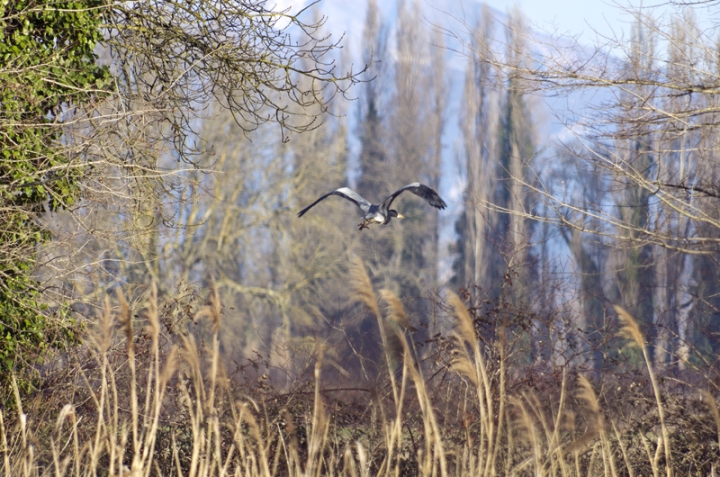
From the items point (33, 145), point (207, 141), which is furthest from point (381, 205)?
point (33, 145)

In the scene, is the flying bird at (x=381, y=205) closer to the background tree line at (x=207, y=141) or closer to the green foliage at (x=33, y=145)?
the background tree line at (x=207, y=141)

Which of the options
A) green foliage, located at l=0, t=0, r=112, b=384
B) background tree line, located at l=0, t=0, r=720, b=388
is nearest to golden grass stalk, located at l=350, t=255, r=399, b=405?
background tree line, located at l=0, t=0, r=720, b=388

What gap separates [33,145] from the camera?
4.93 meters

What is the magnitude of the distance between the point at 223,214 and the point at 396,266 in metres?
8.55

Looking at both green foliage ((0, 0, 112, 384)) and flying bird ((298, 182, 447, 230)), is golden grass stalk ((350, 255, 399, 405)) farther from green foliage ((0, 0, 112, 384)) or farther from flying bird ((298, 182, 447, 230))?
flying bird ((298, 182, 447, 230))

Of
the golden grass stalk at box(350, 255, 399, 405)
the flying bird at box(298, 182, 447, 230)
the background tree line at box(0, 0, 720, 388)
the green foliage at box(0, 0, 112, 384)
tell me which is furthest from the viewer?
the flying bird at box(298, 182, 447, 230)

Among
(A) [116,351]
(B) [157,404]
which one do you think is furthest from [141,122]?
(B) [157,404]

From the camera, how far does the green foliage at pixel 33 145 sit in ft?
15.5

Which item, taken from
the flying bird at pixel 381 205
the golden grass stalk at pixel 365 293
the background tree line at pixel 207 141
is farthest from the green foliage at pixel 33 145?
the golden grass stalk at pixel 365 293

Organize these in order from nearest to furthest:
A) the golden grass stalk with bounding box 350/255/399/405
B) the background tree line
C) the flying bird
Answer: the golden grass stalk with bounding box 350/255/399/405
the background tree line
the flying bird

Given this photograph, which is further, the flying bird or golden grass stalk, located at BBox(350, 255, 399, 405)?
the flying bird

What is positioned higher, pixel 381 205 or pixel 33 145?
pixel 33 145

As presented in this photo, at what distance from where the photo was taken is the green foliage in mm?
4719

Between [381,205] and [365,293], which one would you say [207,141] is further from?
[365,293]
